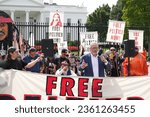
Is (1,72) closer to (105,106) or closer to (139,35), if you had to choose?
(105,106)

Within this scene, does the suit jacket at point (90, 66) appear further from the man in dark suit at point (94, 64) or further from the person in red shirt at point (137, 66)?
the person in red shirt at point (137, 66)

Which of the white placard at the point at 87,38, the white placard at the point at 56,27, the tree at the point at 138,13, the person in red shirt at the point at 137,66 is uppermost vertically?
the tree at the point at 138,13

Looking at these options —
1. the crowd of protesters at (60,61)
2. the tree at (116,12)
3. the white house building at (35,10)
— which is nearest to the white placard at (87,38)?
the crowd of protesters at (60,61)

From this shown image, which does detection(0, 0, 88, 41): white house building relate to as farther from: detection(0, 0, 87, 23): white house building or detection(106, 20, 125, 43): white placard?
detection(106, 20, 125, 43): white placard

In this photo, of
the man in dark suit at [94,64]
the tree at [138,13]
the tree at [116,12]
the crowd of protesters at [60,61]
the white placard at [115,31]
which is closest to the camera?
the crowd of protesters at [60,61]

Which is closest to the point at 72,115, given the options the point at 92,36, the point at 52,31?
the point at 52,31

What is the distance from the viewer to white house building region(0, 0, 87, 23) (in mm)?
85938

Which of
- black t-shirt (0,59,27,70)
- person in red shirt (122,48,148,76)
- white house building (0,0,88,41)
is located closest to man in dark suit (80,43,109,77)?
black t-shirt (0,59,27,70)

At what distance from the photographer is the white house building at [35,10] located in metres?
85.9

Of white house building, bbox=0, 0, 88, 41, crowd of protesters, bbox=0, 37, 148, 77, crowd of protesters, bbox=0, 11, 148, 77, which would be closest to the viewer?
crowd of protesters, bbox=0, 37, 148, 77

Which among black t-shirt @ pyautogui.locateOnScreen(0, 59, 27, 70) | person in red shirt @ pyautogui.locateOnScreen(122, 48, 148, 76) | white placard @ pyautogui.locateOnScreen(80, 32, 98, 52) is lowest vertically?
person in red shirt @ pyautogui.locateOnScreen(122, 48, 148, 76)

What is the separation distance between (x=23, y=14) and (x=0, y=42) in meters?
79.7

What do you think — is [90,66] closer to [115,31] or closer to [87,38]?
[115,31]

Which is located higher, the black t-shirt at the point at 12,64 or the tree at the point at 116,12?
the tree at the point at 116,12
